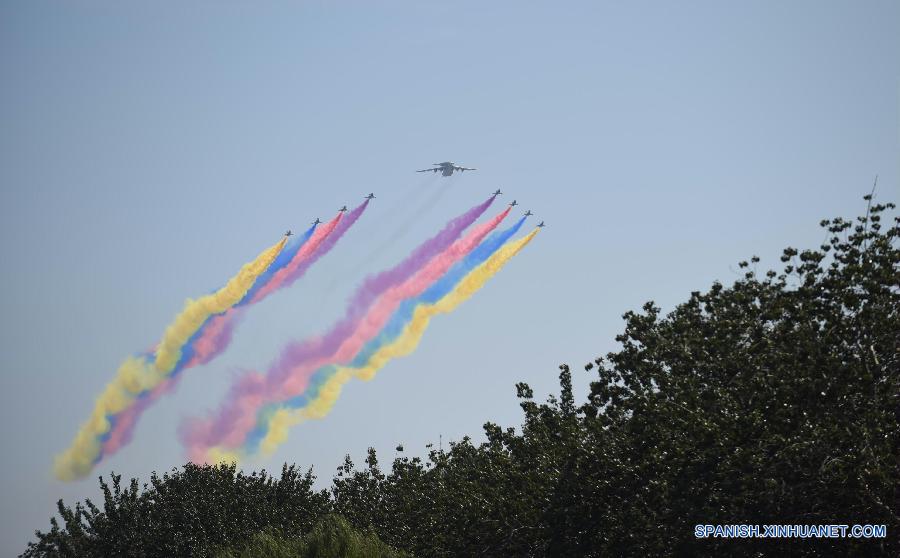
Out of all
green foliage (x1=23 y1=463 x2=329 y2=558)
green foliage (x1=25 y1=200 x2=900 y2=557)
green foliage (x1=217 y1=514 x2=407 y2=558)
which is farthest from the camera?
green foliage (x1=23 y1=463 x2=329 y2=558)

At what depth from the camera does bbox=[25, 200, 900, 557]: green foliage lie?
108 feet

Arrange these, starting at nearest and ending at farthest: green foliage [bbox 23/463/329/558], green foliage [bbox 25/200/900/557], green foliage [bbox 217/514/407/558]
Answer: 1. green foliage [bbox 25/200/900/557]
2. green foliage [bbox 217/514/407/558]
3. green foliage [bbox 23/463/329/558]

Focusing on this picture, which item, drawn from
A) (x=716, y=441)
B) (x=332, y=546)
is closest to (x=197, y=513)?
(x=332, y=546)

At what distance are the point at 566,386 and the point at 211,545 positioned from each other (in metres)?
34.3

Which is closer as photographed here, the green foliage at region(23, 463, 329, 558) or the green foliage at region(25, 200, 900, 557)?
the green foliage at region(25, 200, 900, 557)

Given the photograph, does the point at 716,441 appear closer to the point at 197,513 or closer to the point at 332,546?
the point at 332,546

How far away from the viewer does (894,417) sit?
3250cm

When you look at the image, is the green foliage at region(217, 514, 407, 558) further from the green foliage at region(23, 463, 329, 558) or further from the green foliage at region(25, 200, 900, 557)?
the green foliage at region(23, 463, 329, 558)

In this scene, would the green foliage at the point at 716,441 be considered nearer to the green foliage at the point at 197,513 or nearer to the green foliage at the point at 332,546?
the green foliage at the point at 332,546

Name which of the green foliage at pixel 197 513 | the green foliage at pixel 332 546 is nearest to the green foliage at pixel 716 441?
the green foliage at pixel 332 546

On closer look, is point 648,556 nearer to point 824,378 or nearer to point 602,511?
point 602,511

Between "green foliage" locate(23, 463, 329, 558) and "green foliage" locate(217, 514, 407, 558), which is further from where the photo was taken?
"green foliage" locate(23, 463, 329, 558)

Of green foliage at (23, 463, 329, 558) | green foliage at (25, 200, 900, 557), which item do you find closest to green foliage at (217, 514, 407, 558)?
green foliage at (25, 200, 900, 557)

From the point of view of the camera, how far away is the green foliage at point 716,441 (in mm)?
33062
